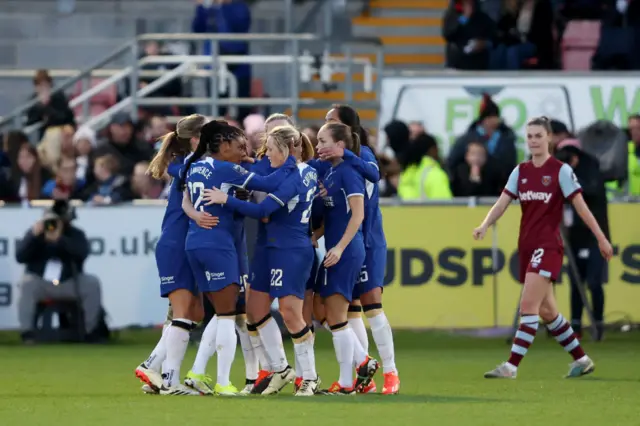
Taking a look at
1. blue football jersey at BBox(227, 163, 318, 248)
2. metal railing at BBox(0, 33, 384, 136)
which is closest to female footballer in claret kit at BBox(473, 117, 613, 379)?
blue football jersey at BBox(227, 163, 318, 248)

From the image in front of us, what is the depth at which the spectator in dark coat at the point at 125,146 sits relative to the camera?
2225cm

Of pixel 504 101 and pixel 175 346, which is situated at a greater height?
pixel 504 101

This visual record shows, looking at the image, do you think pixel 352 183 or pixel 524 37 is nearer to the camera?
pixel 352 183

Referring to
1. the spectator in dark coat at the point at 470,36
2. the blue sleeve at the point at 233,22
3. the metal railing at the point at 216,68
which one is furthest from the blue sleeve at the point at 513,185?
the blue sleeve at the point at 233,22

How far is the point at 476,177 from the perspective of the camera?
21531 millimetres

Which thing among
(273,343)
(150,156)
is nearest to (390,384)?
(273,343)

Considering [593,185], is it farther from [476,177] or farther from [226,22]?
[226,22]

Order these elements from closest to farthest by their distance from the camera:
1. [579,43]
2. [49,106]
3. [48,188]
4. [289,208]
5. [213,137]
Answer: [289,208], [213,137], [48,188], [49,106], [579,43]

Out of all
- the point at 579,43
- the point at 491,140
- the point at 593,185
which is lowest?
the point at 593,185

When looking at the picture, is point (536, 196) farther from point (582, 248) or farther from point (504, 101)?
point (504, 101)

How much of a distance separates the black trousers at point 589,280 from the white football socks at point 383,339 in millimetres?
6144

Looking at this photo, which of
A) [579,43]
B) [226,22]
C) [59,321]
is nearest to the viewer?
[59,321]

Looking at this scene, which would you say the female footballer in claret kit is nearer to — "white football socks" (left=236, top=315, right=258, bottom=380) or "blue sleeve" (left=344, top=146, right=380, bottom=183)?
"blue sleeve" (left=344, top=146, right=380, bottom=183)

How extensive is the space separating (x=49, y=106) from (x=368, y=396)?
11793 mm
